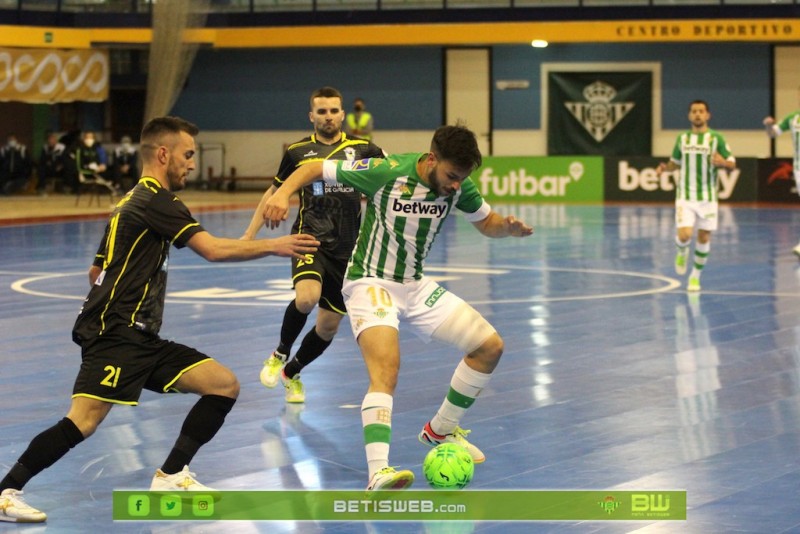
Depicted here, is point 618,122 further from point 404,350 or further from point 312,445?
point 312,445

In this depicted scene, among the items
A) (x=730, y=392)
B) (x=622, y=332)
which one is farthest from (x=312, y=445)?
(x=622, y=332)

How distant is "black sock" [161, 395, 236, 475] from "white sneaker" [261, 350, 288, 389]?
3.15 m

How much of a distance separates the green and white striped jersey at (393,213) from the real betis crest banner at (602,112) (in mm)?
31278


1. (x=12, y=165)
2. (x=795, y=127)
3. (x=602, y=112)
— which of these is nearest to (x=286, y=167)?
(x=795, y=127)

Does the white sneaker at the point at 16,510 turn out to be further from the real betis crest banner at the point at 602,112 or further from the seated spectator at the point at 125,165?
the real betis crest banner at the point at 602,112

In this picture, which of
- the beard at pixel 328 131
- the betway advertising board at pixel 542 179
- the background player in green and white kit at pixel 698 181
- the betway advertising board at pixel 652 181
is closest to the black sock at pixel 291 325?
the beard at pixel 328 131

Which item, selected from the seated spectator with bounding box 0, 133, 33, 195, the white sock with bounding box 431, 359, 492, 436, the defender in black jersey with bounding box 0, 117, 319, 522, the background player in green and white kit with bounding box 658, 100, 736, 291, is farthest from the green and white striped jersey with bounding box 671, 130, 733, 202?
the seated spectator with bounding box 0, 133, 33, 195

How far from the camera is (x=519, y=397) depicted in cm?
1020

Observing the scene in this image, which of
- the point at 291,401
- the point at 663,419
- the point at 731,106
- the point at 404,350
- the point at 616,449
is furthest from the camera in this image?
the point at 731,106

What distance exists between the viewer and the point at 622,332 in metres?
13.4

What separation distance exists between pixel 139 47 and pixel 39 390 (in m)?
29.3

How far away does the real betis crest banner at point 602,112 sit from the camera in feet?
126

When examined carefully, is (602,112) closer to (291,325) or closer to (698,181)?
(698,181)

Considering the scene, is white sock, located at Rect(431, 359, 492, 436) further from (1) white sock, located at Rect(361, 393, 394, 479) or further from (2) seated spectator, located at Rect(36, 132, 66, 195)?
(2) seated spectator, located at Rect(36, 132, 66, 195)
